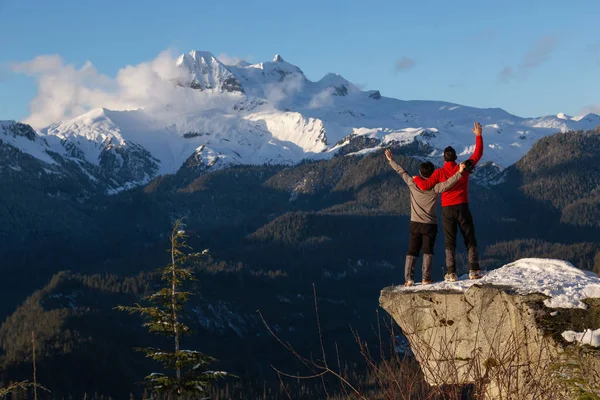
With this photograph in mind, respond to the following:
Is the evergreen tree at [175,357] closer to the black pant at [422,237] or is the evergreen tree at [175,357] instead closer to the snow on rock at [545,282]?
the black pant at [422,237]

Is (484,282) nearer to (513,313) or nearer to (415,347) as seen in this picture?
(513,313)

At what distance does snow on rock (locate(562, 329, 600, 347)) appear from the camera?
19.2 m

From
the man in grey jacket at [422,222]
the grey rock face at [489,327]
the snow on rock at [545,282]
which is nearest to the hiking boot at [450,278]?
the snow on rock at [545,282]

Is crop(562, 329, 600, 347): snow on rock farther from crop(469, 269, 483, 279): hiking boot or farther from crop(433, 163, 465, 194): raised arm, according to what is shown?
crop(433, 163, 465, 194): raised arm

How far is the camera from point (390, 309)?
24.6m

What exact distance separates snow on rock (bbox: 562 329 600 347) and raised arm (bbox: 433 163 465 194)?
7.14 metres

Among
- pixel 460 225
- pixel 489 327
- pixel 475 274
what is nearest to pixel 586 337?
pixel 489 327

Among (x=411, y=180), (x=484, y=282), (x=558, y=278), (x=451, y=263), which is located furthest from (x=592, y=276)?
(x=411, y=180)

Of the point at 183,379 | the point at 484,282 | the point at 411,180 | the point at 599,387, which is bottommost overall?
the point at 183,379

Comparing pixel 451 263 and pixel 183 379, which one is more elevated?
pixel 451 263

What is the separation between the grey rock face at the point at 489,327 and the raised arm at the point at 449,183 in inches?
144

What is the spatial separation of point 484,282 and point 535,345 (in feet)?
9.70

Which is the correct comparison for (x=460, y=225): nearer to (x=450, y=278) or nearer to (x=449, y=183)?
(x=449, y=183)

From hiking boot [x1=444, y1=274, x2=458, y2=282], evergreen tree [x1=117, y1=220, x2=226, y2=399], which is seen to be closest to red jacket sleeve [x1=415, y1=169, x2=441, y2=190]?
hiking boot [x1=444, y1=274, x2=458, y2=282]
